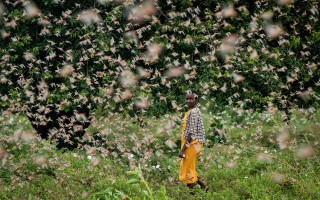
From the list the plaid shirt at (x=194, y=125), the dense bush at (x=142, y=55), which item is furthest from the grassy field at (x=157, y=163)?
the plaid shirt at (x=194, y=125)

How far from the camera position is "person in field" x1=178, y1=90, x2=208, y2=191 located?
26.2 feet

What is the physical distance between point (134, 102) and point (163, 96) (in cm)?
76

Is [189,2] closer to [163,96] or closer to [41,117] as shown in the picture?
[163,96]

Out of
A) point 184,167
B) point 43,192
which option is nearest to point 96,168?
point 43,192

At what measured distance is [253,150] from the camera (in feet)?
34.9

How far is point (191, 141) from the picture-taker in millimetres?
8039

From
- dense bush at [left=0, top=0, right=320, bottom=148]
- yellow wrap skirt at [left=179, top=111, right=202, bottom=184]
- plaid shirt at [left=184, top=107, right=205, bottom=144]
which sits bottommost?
yellow wrap skirt at [left=179, top=111, right=202, bottom=184]

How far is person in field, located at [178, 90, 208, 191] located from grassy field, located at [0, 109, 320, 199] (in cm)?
26

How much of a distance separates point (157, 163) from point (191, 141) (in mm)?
1912

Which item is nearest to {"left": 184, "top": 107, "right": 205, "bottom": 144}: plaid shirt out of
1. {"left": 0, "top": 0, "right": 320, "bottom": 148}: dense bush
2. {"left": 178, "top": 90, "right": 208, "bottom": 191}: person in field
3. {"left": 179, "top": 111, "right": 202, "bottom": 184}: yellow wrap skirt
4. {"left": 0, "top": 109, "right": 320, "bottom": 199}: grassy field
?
{"left": 178, "top": 90, "right": 208, "bottom": 191}: person in field

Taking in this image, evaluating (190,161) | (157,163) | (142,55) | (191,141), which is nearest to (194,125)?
(191,141)

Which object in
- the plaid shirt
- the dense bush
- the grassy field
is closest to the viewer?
the grassy field

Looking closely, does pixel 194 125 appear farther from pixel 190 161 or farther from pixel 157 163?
pixel 157 163

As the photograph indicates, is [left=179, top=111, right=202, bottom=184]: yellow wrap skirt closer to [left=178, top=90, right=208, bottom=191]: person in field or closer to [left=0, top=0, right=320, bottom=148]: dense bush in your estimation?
[left=178, top=90, right=208, bottom=191]: person in field
